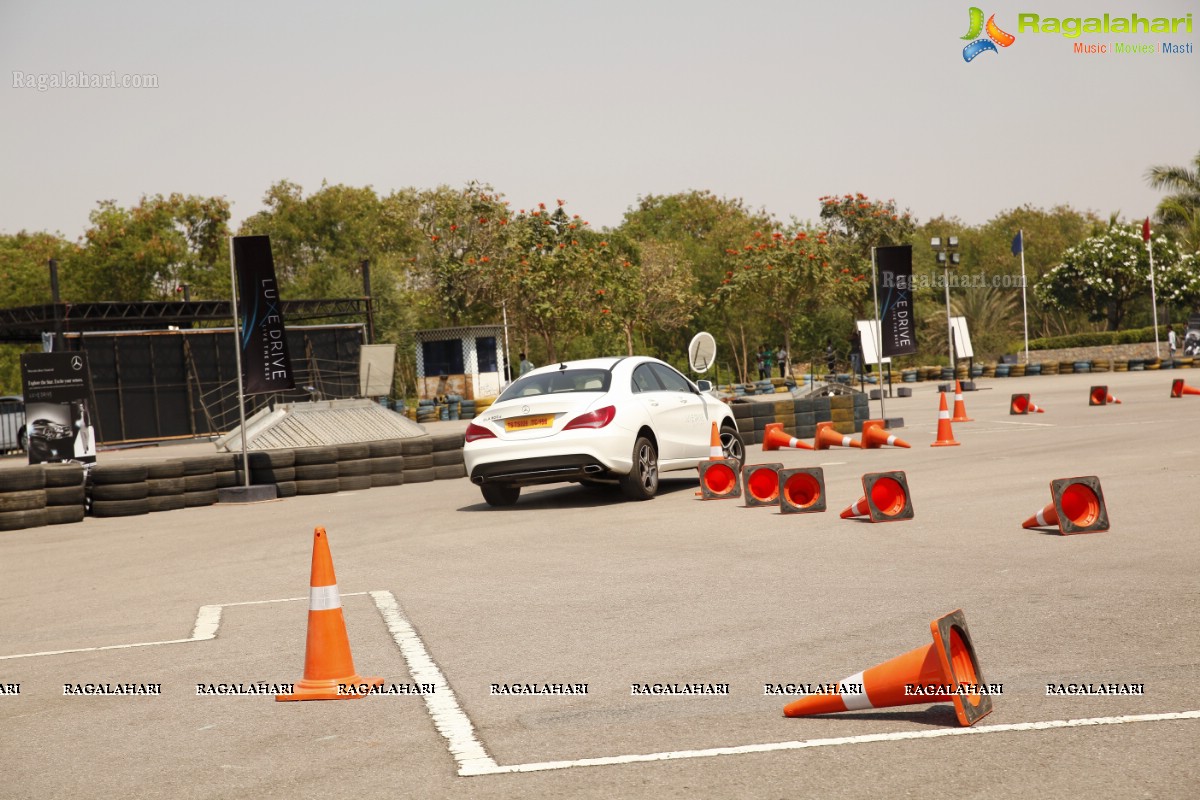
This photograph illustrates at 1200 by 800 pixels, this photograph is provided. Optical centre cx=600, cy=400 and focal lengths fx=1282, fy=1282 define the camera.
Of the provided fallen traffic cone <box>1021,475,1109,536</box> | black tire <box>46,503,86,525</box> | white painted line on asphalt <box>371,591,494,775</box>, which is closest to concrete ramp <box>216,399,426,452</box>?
black tire <box>46,503,86,525</box>

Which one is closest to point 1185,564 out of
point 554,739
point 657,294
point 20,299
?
point 554,739

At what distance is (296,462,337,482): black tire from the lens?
17969 mm

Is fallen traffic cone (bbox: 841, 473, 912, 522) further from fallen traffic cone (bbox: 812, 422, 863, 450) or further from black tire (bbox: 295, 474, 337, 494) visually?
black tire (bbox: 295, 474, 337, 494)

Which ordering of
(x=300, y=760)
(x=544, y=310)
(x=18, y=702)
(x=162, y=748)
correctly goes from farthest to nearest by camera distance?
(x=544, y=310), (x=18, y=702), (x=162, y=748), (x=300, y=760)

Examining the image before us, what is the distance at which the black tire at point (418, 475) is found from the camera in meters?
18.7

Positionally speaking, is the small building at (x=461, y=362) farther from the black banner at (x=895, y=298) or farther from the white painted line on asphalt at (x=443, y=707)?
the white painted line on asphalt at (x=443, y=707)

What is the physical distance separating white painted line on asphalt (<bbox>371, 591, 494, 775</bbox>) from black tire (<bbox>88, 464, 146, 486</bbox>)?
33.0 feet

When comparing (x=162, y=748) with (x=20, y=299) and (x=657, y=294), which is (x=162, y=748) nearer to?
(x=657, y=294)

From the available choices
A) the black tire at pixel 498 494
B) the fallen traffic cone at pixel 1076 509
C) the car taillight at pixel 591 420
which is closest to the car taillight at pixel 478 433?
the black tire at pixel 498 494

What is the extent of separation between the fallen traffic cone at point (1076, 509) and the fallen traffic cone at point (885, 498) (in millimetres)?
1244

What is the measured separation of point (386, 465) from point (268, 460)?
168cm

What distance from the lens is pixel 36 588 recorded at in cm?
1005

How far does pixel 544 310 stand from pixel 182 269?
2002 centimetres

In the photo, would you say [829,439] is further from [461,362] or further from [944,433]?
[461,362]
